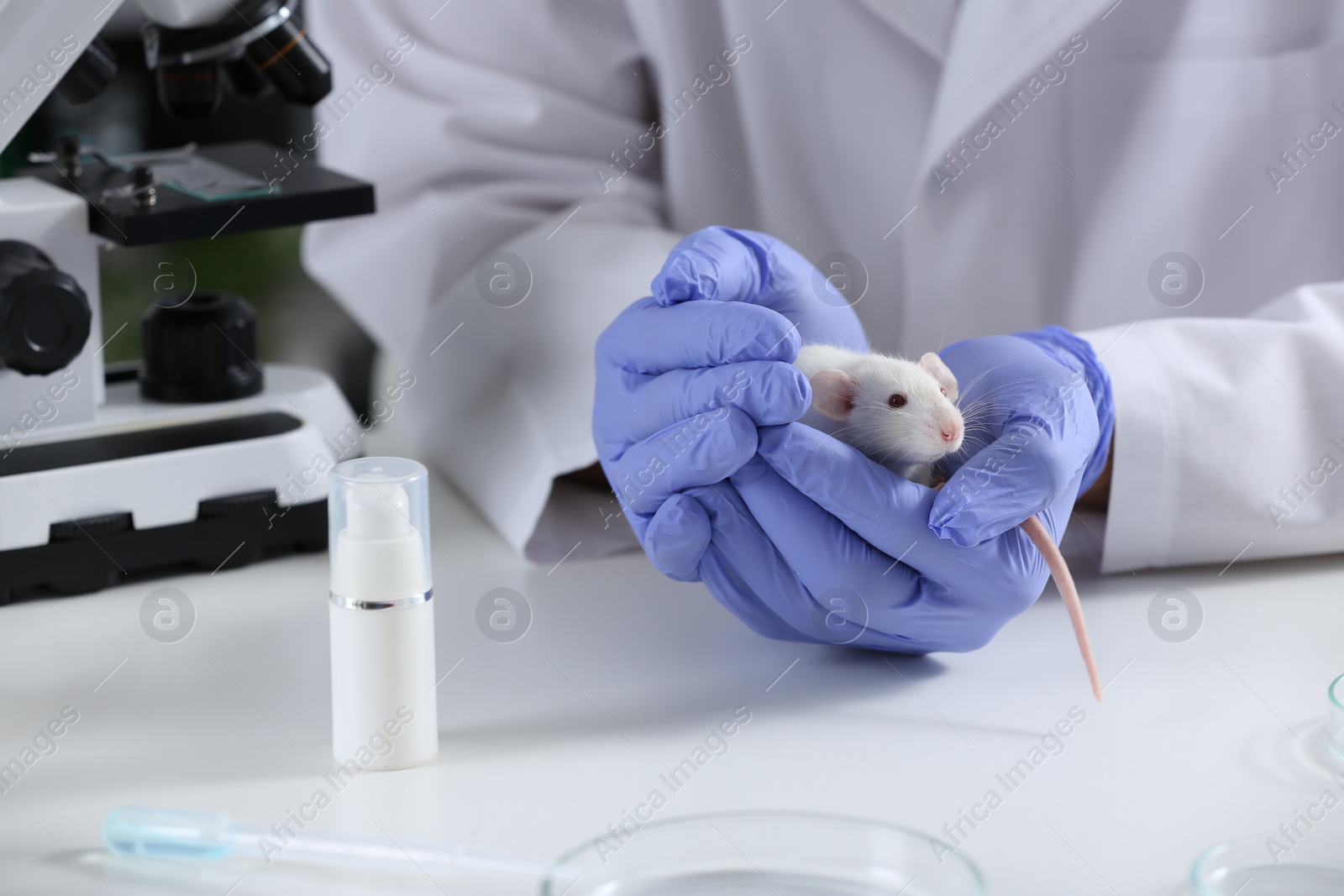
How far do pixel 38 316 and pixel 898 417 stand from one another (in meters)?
0.66

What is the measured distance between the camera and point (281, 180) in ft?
3.97

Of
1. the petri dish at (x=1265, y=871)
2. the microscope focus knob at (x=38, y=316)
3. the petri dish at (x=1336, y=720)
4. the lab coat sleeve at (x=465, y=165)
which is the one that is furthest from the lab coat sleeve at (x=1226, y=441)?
the microscope focus knob at (x=38, y=316)

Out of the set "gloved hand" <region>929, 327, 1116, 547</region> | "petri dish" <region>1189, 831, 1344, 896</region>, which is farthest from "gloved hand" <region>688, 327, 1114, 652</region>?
"petri dish" <region>1189, 831, 1344, 896</region>

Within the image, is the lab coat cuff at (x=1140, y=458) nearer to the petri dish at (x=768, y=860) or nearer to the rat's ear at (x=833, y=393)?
the rat's ear at (x=833, y=393)

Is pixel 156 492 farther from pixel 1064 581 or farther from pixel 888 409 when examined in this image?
pixel 1064 581

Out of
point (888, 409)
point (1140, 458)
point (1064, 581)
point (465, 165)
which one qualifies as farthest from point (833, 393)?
point (465, 165)

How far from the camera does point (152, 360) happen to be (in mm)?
1187

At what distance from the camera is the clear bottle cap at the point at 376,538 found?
2.62ft

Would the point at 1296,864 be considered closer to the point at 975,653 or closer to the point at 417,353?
the point at 975,653

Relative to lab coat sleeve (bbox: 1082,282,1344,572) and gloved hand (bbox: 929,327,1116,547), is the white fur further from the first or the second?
lab coat sleeve (bbox: 1082,282,1344,572)

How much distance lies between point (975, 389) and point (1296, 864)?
40cm

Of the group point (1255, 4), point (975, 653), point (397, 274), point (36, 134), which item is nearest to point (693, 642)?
point (975, 653)

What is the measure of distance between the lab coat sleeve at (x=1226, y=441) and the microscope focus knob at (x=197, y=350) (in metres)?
0.78

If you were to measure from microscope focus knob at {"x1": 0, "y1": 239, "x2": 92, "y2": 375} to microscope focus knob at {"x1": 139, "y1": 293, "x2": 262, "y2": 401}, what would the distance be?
0.16 metres
